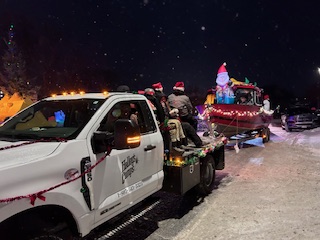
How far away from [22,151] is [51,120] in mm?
1345

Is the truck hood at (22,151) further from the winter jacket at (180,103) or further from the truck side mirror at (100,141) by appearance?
the winter jacket at (180,103)

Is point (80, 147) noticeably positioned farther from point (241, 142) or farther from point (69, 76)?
point (69, 76)

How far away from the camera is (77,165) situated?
118 inches

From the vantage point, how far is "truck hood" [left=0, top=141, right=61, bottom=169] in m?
2.56

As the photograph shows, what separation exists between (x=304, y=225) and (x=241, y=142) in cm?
916

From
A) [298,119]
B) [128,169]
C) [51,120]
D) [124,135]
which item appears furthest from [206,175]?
[298,119]

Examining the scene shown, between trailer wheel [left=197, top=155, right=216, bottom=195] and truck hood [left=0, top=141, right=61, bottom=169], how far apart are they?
11.5 ft

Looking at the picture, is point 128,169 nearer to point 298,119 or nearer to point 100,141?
point 100,141

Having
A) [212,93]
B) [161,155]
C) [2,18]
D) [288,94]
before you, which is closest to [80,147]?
[161,155]

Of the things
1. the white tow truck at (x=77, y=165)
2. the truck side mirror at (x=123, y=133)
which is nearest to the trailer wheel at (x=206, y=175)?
the white tow truck at (x=77, y=165)

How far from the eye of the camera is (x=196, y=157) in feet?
17.8

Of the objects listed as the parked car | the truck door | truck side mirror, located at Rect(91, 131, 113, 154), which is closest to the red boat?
the parked car

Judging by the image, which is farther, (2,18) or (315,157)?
(2,18)

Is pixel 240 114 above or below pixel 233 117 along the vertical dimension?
above
